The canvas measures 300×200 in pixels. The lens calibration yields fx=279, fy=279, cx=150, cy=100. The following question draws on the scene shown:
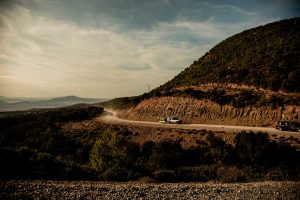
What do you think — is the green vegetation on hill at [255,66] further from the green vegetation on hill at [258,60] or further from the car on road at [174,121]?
the car on road at [174,121]

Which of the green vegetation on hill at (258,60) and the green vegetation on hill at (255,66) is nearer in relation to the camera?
the green vegetation on hill at (255,66)

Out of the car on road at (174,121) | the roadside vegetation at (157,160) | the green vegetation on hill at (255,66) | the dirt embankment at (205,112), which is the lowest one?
the roadside vegetation at (157,160)

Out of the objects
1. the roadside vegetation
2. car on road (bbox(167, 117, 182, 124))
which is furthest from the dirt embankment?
the roadside vegetation

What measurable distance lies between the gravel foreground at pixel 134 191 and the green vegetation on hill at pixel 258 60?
115ft

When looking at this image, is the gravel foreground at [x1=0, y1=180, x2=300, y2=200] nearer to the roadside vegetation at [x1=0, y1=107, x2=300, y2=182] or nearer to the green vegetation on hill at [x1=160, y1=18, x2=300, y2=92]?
the roadside vegetation at [x1=0, y1=107, x2=300, y2=182]

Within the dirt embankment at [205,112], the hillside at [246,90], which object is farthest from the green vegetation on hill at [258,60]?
the dirt embankment at [205,112]

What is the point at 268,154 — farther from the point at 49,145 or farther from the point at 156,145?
the point at 49,145

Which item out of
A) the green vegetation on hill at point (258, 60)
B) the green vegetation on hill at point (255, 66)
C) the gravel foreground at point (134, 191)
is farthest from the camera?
the green vegetation on hill at point (258, 60)

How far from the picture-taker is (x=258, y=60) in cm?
6512

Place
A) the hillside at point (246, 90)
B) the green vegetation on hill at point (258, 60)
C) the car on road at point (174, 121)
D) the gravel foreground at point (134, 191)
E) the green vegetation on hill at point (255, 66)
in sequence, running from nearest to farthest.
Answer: the gravel foreground at point (134, 191)
the hillside at point (246, 90)
the green vegetation on hill at point (255, 66)
the car on road at point (174, 121)
the green vegetation on hill at point (258, 60)

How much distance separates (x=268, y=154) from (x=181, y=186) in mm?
14170

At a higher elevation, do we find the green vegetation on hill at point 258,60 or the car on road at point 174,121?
the green vegetation on hill at point 258,60

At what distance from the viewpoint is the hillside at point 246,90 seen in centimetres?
4583

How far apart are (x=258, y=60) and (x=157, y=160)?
146ft
